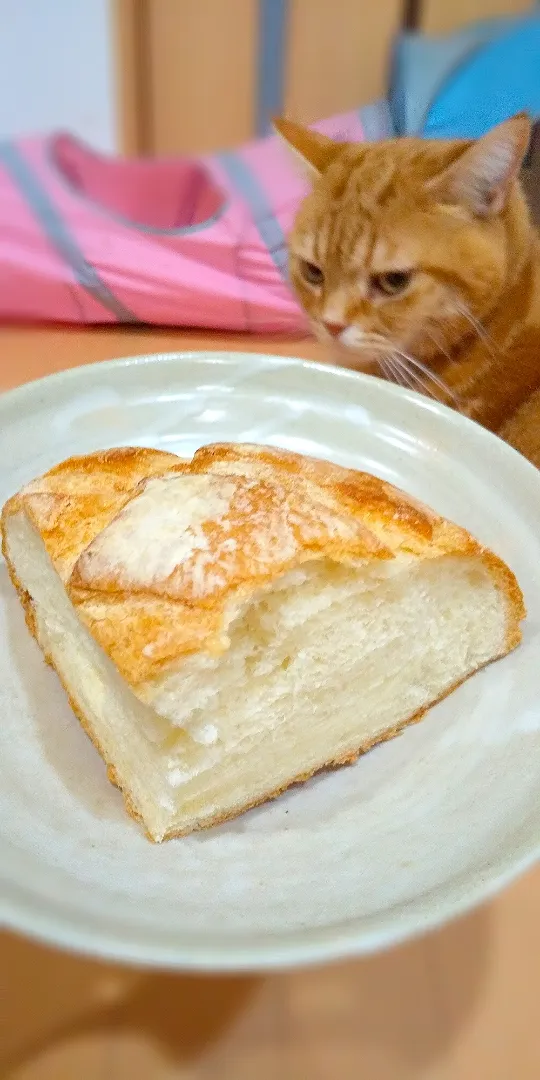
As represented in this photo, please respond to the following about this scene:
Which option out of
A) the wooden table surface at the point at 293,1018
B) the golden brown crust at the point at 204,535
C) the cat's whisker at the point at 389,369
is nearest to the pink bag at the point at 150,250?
the cat's whisker at the point at 389,369

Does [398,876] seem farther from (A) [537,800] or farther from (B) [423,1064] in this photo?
(B) [423,1064]

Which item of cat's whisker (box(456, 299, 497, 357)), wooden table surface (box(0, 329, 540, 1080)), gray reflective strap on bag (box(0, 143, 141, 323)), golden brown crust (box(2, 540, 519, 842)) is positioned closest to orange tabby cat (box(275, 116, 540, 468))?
cat's whisker (box(456, 299, 497, 357))

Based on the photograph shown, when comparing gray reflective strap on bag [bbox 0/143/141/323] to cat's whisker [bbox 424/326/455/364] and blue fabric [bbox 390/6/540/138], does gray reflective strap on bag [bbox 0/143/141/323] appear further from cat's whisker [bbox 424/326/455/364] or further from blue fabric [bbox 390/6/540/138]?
blue fabric [bbox 390/6/540/138]

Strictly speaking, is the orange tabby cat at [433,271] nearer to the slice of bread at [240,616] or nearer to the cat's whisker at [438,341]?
the cat's whisker at [438,341]

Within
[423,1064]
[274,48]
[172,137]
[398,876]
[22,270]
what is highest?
[274,48]

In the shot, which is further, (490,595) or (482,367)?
(482,367)

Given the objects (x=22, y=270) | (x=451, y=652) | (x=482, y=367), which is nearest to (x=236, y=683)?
(x=451, y=652)
